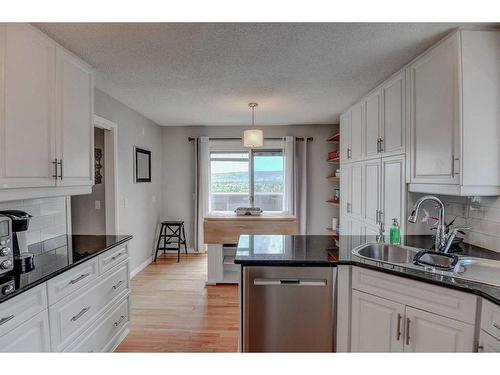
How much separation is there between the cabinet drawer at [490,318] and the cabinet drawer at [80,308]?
2.16 m

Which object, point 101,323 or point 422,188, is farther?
point 422,188

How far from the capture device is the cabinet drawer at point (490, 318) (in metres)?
1.17

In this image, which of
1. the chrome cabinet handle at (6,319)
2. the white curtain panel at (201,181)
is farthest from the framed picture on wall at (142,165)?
the chrome cabinet handle at (6,319)

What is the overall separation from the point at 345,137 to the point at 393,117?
4.33ft

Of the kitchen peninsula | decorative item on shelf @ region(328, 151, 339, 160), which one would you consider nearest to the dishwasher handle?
the kitchen peninsula

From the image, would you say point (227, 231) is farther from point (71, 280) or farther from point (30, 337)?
point (30, 337)

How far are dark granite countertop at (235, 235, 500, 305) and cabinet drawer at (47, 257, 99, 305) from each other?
989mm

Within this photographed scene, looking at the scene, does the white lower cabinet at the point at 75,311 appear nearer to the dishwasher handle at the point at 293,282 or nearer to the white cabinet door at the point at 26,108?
the white cabinet door at the point at 26,108

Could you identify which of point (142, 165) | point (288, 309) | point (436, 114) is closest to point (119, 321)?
point (288, 309)

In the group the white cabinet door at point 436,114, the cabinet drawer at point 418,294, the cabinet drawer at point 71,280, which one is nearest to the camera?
the cabinet drawer at point 418,294

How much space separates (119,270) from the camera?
87.1 inches

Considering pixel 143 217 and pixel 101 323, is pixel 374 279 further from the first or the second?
pixel 143 217

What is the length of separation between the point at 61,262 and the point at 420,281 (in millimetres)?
2059
